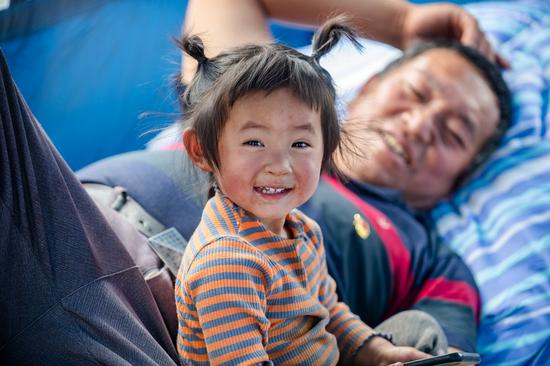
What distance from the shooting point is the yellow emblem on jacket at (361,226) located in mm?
1196

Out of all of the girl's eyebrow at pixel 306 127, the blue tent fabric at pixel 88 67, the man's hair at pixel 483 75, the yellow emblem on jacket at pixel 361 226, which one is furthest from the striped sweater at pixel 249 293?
the blue tent fabric at pixel 88 67

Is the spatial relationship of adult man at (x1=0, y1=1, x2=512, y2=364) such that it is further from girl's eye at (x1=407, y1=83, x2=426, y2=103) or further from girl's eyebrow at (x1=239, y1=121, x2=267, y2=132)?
girl's eye at (x1=407, y1=83, x2=426, y2=103)

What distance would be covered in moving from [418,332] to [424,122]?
550 mm

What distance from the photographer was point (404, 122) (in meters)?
1.46

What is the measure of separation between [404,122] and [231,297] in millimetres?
859

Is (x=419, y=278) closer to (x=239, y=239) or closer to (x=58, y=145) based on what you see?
(x=239, y=239)

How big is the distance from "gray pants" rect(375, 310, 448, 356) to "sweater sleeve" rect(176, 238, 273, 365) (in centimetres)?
35

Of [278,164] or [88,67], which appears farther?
[88,67]

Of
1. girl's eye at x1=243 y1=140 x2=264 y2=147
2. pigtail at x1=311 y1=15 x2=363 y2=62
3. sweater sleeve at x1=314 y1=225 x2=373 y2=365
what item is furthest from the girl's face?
sweater sleeve at x1=314 y1=225 x2=373 y2=365

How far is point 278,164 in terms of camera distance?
71 cm

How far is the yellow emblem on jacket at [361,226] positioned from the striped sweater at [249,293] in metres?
0.32

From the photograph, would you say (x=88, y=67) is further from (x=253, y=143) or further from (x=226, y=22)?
(x=253, y=143)

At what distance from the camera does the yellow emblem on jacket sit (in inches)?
47.1

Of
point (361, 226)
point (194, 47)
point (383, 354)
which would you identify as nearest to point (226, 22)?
point (361, 226)
